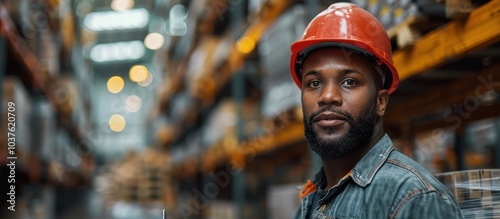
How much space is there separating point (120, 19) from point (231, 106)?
17393 mm

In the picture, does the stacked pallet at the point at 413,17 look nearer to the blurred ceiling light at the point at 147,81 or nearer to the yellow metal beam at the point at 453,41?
the yellow metal beam at the point at 453,41

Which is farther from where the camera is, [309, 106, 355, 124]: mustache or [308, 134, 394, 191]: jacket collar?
[309, 106, 355, 124]: mustache

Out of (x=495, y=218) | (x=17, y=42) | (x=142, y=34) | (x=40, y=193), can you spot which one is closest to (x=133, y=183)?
(x=40, y=193)

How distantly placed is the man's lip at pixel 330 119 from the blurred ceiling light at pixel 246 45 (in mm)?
4492

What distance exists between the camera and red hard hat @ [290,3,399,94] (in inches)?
65.4

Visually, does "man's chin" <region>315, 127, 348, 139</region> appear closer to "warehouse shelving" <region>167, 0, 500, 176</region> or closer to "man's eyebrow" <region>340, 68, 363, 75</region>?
"man's eyebrow" <region>340, 68, 363, 75</region>

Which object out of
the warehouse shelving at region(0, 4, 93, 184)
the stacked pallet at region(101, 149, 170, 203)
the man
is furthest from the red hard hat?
the stacked pallet at region(101, 149, 170, 203)

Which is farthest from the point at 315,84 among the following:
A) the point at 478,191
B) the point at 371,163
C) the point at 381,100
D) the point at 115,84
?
the point at 115,84

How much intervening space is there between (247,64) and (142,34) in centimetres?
1805

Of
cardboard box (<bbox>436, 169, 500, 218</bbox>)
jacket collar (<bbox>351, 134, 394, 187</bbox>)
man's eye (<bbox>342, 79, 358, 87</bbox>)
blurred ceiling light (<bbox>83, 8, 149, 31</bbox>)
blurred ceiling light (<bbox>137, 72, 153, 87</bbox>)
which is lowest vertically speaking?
cardboard box (<bbox>436, 169, 500, 218</bbox>)

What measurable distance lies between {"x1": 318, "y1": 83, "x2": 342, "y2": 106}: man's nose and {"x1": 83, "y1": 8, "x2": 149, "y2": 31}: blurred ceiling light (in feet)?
71.4

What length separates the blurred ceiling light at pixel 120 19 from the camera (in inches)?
893

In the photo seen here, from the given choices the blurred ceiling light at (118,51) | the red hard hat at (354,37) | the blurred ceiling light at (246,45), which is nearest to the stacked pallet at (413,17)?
the red hard hat at (354,37)

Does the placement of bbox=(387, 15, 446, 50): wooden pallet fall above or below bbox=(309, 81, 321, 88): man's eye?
above
